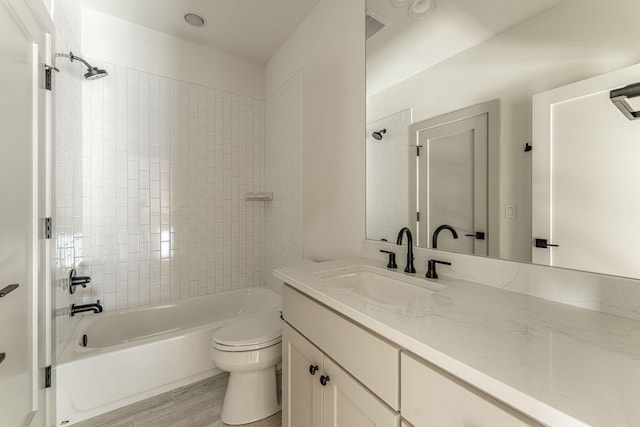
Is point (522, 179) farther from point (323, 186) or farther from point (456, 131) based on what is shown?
point (323, 186)

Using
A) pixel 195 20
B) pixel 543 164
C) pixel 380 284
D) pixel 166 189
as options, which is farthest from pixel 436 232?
pixel 195 20

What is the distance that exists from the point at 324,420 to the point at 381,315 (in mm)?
521

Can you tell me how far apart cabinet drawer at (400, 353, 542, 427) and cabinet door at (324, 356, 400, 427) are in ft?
0.27

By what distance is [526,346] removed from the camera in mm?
567

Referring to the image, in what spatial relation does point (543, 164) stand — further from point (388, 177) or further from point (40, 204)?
point (40, 204)

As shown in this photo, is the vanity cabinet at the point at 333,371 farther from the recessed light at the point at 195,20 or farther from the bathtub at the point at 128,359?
the recessed light at the point at 195,20

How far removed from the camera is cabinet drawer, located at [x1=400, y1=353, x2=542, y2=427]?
478 mm

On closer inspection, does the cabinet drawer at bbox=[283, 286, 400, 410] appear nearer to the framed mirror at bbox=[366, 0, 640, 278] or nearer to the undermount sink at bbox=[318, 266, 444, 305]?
the undermount sink at bbox=[318, 266, 444, 305]

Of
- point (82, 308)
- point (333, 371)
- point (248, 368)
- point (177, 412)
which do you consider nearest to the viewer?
point (333, 371)

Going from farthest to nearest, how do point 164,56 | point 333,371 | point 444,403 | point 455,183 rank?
point 164,56 → point 455,183 → point 333,371 → point 444,403

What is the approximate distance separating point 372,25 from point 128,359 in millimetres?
2444

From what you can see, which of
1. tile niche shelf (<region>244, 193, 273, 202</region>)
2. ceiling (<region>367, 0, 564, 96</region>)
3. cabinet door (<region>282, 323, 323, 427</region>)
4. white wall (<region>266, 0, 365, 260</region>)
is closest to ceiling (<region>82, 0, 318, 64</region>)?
white wall (<region>266, 0, 365, 260</region>)

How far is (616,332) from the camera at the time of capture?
2.09ft

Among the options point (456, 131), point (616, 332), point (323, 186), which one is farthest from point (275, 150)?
point (616, 332)
